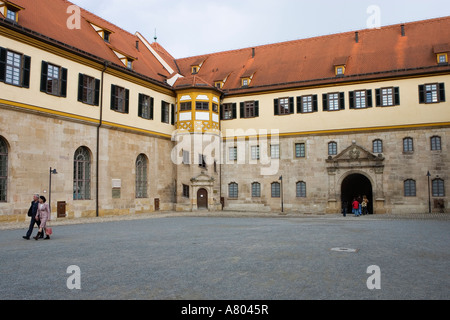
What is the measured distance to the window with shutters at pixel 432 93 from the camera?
3022cm

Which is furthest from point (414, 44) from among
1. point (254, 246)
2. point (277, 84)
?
point (254, 246)

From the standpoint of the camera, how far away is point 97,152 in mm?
27891

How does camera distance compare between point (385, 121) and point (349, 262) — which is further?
point (385, 121)

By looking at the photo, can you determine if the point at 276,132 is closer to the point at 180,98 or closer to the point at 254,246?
the point at 180,98

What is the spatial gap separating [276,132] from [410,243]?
23.1m

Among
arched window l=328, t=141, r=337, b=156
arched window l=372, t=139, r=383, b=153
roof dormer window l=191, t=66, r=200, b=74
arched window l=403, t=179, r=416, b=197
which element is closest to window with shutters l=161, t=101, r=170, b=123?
roof dormer window l=191, t=66, r=200, b=74

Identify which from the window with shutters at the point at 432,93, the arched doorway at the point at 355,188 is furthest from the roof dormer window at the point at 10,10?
the window with shutters at the point at 432,93

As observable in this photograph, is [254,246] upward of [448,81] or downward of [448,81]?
downward

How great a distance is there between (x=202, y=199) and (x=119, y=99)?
10.9 metres

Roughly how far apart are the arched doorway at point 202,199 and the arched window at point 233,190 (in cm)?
271

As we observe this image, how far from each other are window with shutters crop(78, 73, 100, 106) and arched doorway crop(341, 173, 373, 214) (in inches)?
802

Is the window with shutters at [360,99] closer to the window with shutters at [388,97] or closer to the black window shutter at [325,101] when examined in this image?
the window with shutters at [388,97]

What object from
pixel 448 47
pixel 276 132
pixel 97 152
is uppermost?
pixel 448 47

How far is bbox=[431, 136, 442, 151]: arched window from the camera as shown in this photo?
3009 centimetres
